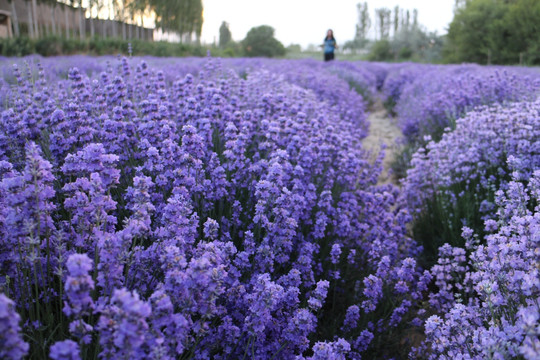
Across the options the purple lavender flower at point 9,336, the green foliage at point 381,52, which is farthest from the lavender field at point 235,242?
the green foliage at point 381,52

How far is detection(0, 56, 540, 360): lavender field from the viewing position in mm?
1300

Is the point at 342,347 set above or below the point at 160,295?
below

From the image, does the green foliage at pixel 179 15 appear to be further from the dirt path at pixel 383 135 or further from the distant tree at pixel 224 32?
the dirt path at pixel 383 135

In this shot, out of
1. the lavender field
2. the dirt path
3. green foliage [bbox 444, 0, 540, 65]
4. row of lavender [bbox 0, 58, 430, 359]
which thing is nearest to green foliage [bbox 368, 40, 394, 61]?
green foliage [bbox 444, 0, 540, 65]

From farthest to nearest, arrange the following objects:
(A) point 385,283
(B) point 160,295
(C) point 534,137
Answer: (C) point 534,137 < (A) point 385,283 < (B) point 160,295

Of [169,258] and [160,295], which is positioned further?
[169,258]

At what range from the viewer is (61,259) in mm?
1384

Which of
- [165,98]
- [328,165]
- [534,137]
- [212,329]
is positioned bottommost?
[212,329]

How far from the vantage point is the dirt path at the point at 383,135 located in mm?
6272

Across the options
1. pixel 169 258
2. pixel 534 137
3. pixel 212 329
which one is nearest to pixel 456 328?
pixel 212 329

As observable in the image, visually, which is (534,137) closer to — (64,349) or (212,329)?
(212,329)

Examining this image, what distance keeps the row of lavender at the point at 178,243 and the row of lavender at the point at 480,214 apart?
0.34m

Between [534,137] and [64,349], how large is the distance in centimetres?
359

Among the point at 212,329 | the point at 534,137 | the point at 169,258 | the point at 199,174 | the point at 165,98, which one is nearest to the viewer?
the point at 169,258
